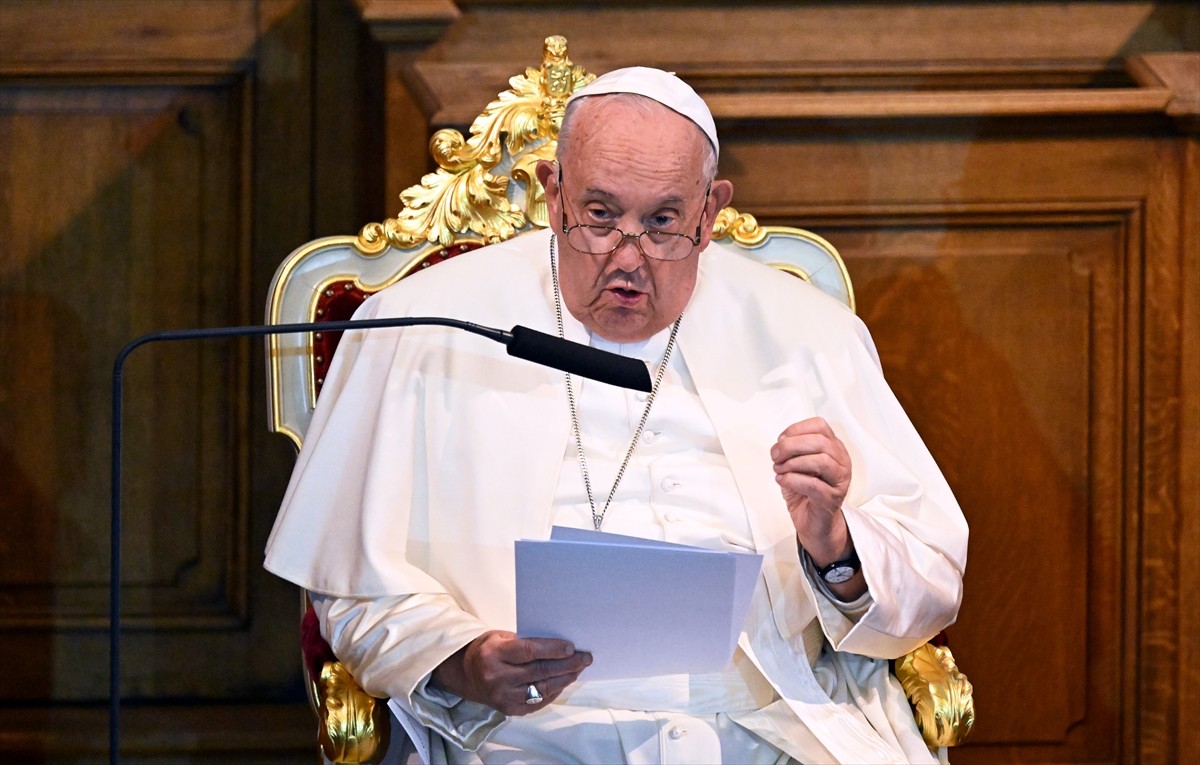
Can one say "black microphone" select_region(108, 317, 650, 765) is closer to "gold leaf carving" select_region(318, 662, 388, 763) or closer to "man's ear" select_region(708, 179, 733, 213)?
"gold leaf carving" select_region(318, 662, 388, 763)

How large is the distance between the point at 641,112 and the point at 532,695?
111 cm

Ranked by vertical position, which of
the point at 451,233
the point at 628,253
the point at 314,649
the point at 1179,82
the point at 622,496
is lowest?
the point at 314,649

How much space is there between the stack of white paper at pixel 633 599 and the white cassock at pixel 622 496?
0.90 ft

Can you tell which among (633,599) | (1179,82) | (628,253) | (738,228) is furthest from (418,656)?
(1179,82)

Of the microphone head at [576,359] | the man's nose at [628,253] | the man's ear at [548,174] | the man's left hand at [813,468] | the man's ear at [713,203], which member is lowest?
the man's left hand at [813,468]

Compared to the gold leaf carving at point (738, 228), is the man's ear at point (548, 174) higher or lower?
higher

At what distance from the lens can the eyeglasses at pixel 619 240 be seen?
8.86 feet

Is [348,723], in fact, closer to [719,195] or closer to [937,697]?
[937,697]

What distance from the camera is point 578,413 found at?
2.85m

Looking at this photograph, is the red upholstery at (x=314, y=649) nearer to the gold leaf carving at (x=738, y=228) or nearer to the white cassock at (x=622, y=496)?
the white cassock at (x=622, y=496)

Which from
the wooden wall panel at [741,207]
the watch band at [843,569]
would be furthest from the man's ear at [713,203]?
the watch band at [843,569]

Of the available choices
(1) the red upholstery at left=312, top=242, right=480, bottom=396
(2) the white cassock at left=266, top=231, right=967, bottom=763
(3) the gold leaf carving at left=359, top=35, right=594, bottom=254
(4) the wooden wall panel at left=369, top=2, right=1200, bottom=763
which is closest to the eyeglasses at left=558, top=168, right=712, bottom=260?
(2) the white cassock at left=266, top=231, right=967, bottom=763

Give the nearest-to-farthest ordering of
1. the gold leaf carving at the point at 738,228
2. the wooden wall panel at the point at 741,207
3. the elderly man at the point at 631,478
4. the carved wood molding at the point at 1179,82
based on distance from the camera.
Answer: the elderly man at the point at 631,478
the gold leaf carving at the point at 738,228
the carved wood molding at the point at 1179,82
the wooden wall panel at the point at 741,207

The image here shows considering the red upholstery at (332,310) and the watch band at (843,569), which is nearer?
the watch band at (843,569)
